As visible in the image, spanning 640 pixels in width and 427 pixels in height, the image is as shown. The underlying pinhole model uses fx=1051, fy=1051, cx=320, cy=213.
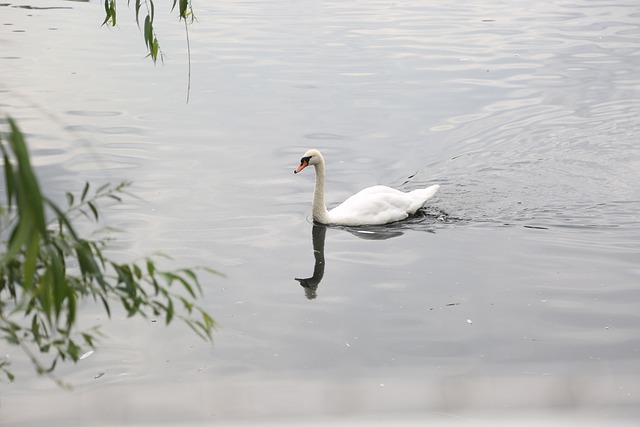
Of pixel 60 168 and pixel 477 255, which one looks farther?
pixel 60 168

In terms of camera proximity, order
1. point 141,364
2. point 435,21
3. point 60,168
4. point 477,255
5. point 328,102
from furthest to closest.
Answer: point 435,21, point 328,102, point 60,168, point 477,255, point 141,364

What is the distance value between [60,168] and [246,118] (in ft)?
8.31

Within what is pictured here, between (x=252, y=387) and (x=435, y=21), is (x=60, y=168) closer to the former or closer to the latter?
(x=252, y=387)

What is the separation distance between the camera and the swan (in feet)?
27.5

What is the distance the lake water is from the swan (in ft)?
0.41

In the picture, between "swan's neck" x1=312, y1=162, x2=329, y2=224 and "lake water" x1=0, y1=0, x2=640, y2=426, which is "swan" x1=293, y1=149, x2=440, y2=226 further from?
"lake water" x1=0, y1=0, x2=640, y2=426

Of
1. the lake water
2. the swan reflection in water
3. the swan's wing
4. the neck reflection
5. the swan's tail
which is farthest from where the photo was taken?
the swan's tail

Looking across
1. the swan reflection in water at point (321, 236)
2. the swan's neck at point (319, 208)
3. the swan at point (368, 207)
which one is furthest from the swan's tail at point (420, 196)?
the swan's neck at point (319, 208)

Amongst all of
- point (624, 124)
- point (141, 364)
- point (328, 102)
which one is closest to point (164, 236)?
point (141, 364)

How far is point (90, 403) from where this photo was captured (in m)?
5.28

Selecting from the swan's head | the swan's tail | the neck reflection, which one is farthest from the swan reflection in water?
the swan's head

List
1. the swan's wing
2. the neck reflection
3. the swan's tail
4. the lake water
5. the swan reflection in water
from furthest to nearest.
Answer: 1. the swan's tail
2. the swan's wing
3. the swan reflection in water
4. the neck reflection
5. the lake water

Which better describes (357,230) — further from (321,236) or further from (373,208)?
(321,236)

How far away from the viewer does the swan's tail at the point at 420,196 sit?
863cm
